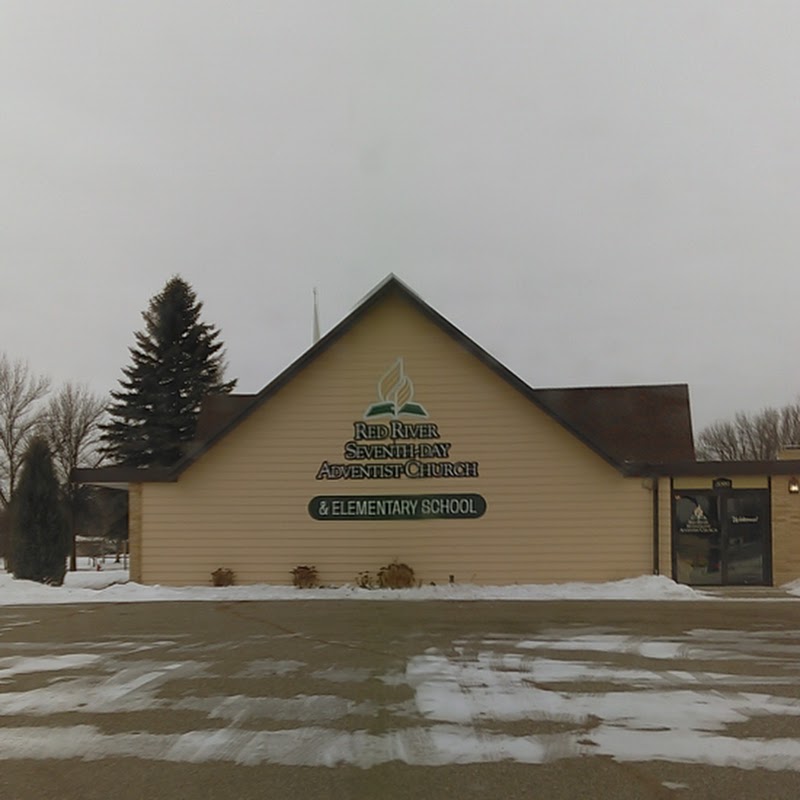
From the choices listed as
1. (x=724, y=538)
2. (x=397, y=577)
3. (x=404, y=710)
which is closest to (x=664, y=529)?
(x=724, y=538)

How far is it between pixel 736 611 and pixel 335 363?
9705 mm

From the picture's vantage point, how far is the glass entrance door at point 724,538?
787 inches

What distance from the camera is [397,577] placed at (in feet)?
61.4

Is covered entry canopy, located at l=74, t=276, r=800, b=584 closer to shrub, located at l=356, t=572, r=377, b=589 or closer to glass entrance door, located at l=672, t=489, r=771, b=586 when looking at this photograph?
shrub, located at l=356, t=572, r=377, b=589

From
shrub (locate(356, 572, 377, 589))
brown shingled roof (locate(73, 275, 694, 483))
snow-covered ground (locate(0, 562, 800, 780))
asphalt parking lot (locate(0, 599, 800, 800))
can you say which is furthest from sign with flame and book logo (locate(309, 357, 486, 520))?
snow-covered ground (locate(0, 562, 800, 780))

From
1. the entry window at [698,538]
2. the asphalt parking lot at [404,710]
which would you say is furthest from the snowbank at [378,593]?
the asphalt parking lot at [404,710]

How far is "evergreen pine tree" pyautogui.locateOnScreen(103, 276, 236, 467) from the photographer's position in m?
39.3

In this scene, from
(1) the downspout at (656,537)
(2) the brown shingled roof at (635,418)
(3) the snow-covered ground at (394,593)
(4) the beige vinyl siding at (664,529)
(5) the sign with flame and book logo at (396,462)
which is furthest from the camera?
(2) the brown shingled roof at (635,418)

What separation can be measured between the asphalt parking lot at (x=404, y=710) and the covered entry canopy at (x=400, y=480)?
5.26m

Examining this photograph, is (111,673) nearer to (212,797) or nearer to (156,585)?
(212,797)

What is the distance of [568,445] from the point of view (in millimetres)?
19094

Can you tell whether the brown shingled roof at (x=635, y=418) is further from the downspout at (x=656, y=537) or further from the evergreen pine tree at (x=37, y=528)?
the evergreen pine tree at (x=37, y=528)

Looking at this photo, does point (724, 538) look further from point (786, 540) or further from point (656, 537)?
point (656, 537)

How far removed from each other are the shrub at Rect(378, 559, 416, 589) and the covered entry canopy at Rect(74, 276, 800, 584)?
230 mm
